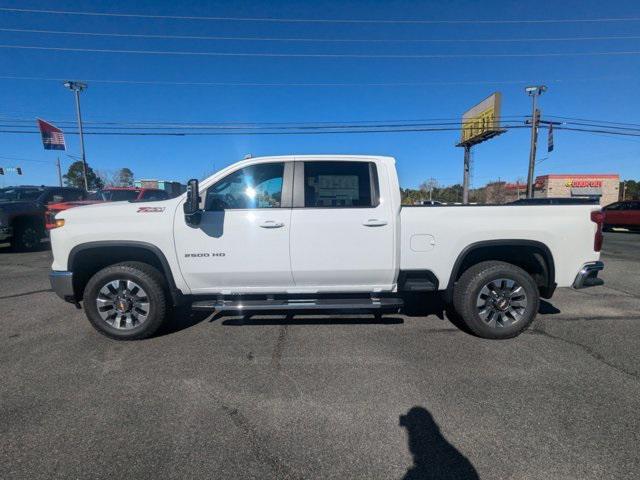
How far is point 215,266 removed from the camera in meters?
3.81

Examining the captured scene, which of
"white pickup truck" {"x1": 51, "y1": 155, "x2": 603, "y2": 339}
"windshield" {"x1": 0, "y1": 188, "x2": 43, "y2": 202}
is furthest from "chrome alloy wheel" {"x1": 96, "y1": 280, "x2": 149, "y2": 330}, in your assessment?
"windshield" {"x1": 0, "y1": 188, "x2": 43, "y2": 202}

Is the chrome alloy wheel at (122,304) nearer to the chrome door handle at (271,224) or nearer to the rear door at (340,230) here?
the chrome door handle at (271,224)

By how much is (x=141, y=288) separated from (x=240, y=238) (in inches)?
50.8

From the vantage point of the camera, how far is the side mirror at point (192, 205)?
3.50 m

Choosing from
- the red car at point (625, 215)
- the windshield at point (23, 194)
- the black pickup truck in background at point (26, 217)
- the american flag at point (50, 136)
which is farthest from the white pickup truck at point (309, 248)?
the american flag at point (50, 136)

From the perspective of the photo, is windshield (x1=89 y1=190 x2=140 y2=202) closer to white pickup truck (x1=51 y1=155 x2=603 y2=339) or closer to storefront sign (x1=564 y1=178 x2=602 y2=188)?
white pickup truck (x1=51 y1=155 x2=603 y2=339)

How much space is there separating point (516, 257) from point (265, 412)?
335 centimetres

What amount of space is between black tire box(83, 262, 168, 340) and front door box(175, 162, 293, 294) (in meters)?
0.38

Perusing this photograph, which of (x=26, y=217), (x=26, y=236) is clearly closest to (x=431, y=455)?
(x=26, y=217)

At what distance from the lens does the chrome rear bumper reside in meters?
3.86

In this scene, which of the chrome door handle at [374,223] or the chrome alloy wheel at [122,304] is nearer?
the chrome door handle at [374,223]

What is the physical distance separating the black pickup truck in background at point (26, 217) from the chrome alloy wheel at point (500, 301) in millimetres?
12217

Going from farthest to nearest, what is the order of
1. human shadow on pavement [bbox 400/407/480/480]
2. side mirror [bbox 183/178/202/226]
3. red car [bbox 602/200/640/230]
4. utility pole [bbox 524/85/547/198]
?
utility pole [bbox 524/85/547/198]
red car [bbox 602/200/640/230]
side mirror [bbox 183/178/202/226]
human shadow on pavement [bbox 400/407/480/480]

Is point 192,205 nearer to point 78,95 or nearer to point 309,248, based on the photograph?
point 309,248
